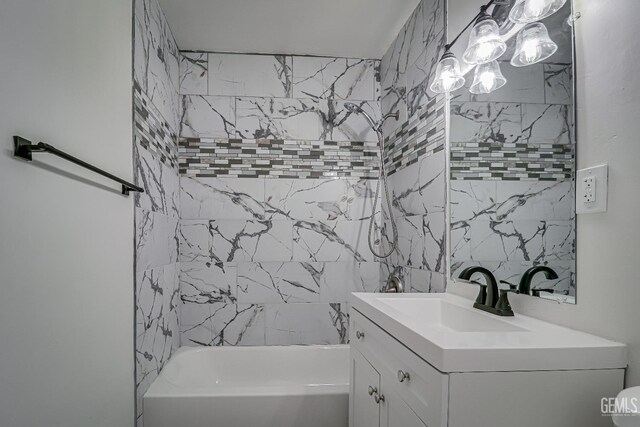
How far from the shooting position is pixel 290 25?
7.36 feet

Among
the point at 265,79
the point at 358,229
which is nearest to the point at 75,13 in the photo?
the point at 265,79

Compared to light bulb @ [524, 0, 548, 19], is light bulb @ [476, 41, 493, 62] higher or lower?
lower

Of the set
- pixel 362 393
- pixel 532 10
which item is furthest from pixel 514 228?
pixel 362 393

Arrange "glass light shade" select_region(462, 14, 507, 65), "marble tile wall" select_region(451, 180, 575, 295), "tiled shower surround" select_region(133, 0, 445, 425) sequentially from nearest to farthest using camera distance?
1. "marble tile wall" select_region(451, 180, 575, 295)
2. "glass light shade" select_region(462, 14, 507, 65)
3. "tiled shower surround" select_region(133, 0, 445, 425)

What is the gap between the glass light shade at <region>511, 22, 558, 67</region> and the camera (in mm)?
1080

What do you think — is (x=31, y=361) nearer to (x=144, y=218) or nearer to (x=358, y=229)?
(x=144, y=218)

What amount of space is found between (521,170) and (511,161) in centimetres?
6

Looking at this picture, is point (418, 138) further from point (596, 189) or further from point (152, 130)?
point (152, 130)

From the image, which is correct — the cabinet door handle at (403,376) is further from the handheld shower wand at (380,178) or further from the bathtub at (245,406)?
the handheld shower wand at (380,178)

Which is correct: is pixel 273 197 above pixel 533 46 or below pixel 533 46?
below

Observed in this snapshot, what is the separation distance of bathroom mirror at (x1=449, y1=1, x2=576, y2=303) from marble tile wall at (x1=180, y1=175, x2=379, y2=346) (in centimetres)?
112

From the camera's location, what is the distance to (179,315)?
2438 millimetres

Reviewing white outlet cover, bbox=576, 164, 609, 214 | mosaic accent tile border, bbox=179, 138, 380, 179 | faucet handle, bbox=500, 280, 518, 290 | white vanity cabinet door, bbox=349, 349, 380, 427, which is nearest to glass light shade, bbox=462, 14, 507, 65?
white outlet cover, bbox=576, 164, 609, 214

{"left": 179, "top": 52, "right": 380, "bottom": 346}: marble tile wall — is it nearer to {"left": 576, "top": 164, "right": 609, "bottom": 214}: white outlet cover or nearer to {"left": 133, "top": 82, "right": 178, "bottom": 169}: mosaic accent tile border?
{"left": 133, "top": 82, "right": 178, "bottom": 169}: mosaic accent tile border
